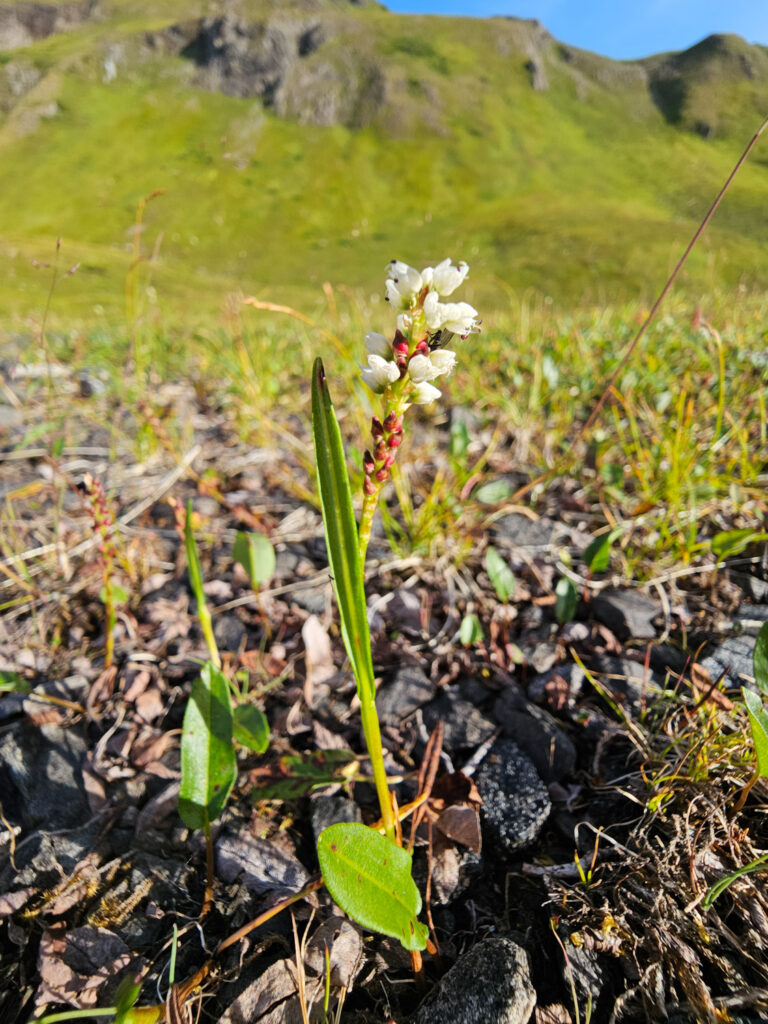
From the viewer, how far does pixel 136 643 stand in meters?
2.24

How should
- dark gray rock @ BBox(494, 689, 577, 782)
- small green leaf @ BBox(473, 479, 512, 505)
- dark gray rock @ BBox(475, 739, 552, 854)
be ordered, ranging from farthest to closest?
1. small green leaf @ BBox(473, 479, 512, 505)
2. dark gray rock @ BBox(494, 689, 577, 782)
3. dark gray rock @ BBox(475, 739, 552, 854)

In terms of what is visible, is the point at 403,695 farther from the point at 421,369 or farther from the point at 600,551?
the point at 421,369

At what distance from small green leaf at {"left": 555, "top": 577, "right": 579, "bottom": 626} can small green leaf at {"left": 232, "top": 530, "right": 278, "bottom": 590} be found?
125 cm

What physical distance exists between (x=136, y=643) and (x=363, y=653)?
59.8 inches

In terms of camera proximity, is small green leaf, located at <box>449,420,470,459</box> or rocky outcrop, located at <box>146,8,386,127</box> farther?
rocky outcrop, located at <box>146,8,386,127</box>

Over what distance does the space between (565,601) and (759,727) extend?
104 centimetres

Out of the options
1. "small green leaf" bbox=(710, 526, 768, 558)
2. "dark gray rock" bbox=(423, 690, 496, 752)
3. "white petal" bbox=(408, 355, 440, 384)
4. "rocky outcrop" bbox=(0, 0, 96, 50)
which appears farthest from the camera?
"rocky outcrop" bbox=(0, 0, 96, 50)

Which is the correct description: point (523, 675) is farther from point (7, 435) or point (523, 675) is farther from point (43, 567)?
point (7, 435)

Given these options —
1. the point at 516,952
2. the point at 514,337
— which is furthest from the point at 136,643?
the point at 514,337

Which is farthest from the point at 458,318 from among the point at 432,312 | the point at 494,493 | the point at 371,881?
the point at 494,493

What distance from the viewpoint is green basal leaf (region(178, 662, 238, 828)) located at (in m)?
1.44

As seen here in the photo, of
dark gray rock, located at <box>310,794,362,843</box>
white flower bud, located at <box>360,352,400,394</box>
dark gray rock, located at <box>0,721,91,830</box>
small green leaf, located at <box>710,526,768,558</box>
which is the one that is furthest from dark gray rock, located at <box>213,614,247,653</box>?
small green leaf, located at <box>710,526,768,558</box>

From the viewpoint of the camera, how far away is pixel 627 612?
7.15 feet

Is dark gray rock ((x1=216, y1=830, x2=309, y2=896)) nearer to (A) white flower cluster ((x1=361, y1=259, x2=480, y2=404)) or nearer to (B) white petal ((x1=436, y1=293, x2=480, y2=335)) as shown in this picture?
(A) white flower cluster ((x1=361, y1=259, x2=480, y2=404))
